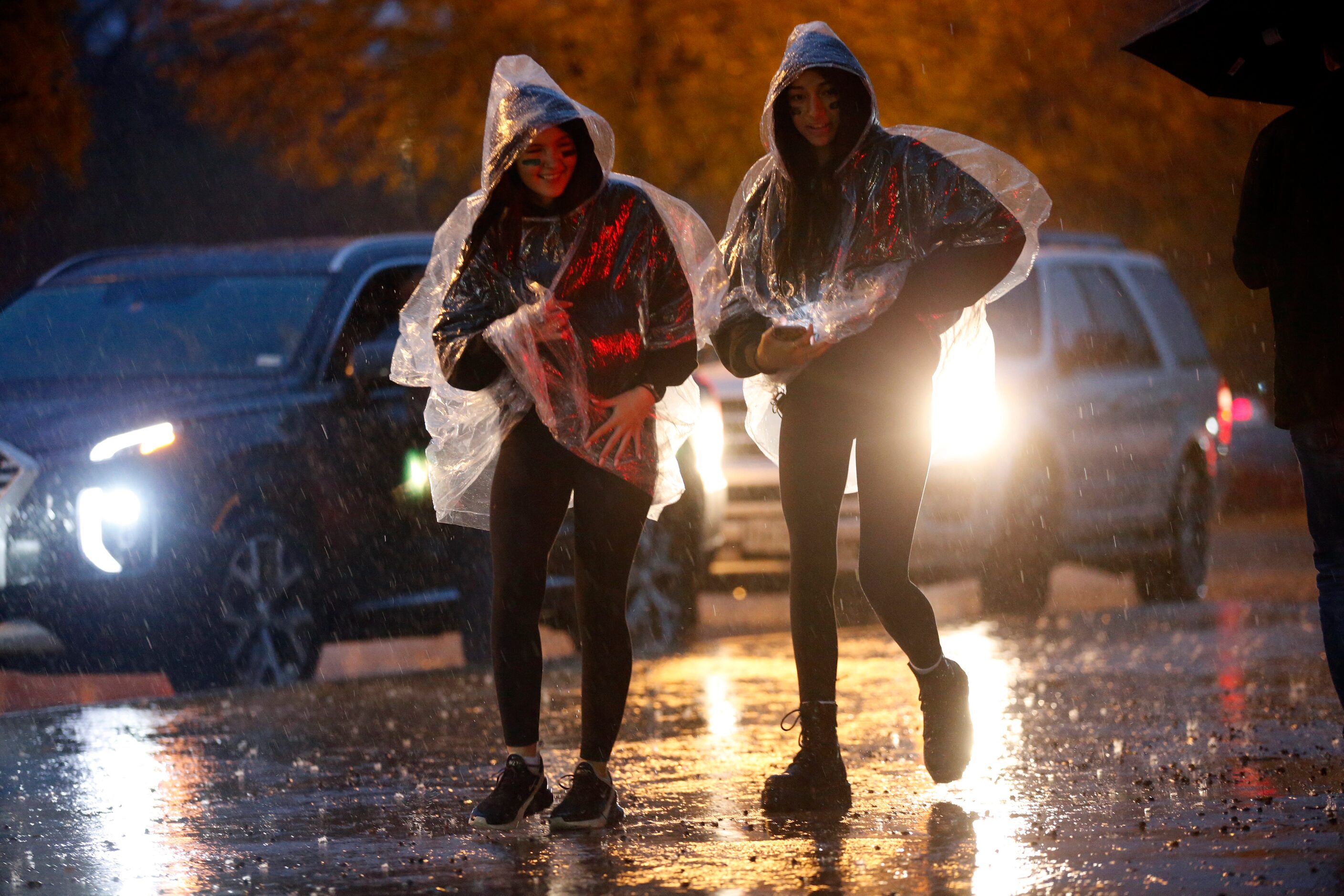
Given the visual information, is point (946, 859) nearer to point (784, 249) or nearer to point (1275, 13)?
point (784, 249)

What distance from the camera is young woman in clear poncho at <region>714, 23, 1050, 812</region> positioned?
18.2 ft

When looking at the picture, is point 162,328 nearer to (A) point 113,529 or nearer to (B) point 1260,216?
(A) point 113,529

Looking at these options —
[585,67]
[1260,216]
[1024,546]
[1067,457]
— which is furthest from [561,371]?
[585,67]

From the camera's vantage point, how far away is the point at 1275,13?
5.46 metres

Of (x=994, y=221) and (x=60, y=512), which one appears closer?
(x=994, y=221)

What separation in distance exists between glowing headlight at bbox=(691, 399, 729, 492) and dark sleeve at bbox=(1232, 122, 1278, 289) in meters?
4.24

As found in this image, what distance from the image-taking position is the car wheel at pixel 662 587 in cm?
961

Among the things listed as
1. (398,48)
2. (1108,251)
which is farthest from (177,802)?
(398,48)

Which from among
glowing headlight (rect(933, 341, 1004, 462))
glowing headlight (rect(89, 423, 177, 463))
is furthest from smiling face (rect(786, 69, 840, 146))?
glowing headlight (rect(89, 423, 177, 463))

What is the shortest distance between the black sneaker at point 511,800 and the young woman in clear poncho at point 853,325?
0.61m

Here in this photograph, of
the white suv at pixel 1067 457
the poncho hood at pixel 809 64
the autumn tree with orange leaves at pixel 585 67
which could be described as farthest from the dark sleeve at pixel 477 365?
the autumn tree with orange leaves at pixel 585 67

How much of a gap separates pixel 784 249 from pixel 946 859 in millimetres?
1751

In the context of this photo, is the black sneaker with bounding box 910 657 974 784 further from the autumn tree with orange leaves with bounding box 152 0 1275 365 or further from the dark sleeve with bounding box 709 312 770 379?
the autumn tree with orange leaves with bounding box 152 0 1275 365

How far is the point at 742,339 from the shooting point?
5.65 meters
